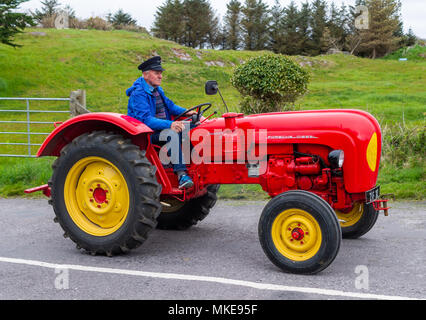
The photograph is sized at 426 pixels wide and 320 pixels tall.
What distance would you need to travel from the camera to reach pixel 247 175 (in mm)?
5246

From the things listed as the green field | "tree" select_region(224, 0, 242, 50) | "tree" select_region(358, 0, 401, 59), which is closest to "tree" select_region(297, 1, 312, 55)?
"tree" select_region(358, 0, 401, 59)

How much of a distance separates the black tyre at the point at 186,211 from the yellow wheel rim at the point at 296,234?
1679 mm

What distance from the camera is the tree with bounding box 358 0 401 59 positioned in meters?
37.0

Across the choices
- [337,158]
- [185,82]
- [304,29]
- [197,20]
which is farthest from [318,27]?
[337,158]

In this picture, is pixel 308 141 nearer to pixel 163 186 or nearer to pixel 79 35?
pixel 163 186

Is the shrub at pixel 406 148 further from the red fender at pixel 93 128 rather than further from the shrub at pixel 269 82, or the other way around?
the red fender at pixel 93 128

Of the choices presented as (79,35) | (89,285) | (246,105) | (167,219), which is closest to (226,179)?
(167,219)

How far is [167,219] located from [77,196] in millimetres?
1251

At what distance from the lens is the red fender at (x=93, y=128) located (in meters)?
5.10

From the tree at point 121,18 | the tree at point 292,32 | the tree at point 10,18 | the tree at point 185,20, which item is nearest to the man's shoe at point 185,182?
the tree at point 10,18

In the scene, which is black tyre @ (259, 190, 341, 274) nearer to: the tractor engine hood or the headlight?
the headlight

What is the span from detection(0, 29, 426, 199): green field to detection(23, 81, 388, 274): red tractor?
9.84 feet

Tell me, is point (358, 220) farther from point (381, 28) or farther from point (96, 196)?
point (381, 28)

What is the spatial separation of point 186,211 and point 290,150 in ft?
5.81
